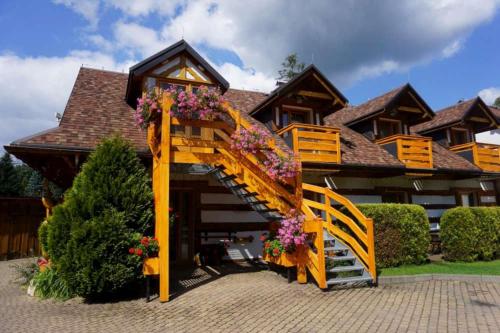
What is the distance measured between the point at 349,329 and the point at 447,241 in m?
7.12

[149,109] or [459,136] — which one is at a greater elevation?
[459,136]

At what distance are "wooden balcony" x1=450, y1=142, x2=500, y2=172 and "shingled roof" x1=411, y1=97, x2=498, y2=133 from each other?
1.24m

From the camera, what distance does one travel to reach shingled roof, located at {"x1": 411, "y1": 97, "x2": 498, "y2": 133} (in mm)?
15742

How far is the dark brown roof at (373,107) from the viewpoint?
13.9 metres

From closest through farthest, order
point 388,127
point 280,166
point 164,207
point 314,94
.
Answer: point 164,207, point 280,166, point 314,94, point 388,127

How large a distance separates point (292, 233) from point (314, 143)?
449 centimetres

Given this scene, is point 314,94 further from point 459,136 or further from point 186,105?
point 459,136

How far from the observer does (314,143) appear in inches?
446

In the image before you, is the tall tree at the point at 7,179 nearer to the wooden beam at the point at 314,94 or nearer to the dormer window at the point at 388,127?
the wooden beam at the point at 314,94

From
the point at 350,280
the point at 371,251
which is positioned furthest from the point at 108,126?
the point at 371,251

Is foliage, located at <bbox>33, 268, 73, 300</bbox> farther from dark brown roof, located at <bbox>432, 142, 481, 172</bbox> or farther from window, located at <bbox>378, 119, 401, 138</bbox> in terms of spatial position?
dark brown roof, located at <bbox>432, 142, 481, 172</bbox>

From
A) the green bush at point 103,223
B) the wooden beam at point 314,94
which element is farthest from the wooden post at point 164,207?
the wooden beam at point 314,94

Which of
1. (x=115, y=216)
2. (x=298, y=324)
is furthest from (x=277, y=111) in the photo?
(x=298, y=324)

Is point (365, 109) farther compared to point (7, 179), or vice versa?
point (7, 179)
